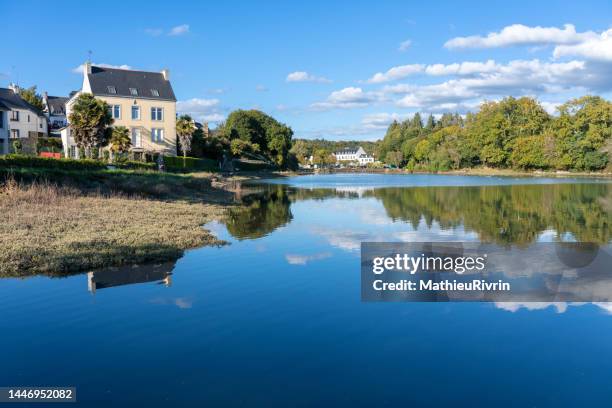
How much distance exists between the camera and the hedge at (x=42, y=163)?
27.7m

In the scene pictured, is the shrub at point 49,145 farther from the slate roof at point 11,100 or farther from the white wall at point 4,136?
the slate roof at point 11,100

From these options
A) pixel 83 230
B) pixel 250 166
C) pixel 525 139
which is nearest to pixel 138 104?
pixel 250 166

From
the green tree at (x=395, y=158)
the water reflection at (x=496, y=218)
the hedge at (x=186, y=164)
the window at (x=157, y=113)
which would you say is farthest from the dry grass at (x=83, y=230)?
the green tree at (x=395, y=158)

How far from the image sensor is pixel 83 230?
1541cm

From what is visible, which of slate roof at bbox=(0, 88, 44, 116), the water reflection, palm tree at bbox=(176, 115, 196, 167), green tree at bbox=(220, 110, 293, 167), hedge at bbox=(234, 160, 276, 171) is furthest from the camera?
green tree at bbox=(220, 110, 293, 167)

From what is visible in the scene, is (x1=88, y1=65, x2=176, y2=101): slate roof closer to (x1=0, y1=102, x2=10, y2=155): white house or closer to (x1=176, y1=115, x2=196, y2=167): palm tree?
(x1=176, y1=115, x2=196, y2=167): palm tree

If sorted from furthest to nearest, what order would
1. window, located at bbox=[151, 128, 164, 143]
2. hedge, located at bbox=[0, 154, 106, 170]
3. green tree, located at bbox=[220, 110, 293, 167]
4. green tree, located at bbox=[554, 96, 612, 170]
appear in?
1. green tree, located at bbox=[220, 110, 293, 167]
2. green tree, located at bbox=[554, 96, 612, 170]
3. window, located at bbox=[151, 128, 164, 143]
4. hedge, located at bbox=[0, 154, 106, 170]

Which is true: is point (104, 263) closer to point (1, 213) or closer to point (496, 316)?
point (1, 213)

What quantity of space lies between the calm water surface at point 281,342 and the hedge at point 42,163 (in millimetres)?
19662

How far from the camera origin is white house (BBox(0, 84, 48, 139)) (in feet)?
202

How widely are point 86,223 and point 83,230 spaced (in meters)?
1.19

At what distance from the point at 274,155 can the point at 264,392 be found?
346 feet

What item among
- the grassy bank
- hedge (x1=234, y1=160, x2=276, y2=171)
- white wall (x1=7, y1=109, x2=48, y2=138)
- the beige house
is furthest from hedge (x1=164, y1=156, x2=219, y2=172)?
the grassy bank

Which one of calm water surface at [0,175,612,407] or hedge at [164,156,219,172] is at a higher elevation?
hedge at [164,156,219,172]
